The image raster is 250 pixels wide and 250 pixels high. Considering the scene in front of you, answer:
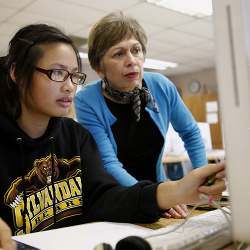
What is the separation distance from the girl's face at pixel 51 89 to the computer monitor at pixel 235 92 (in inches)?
24.9

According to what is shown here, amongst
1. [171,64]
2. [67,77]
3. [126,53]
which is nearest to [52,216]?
[67,77]

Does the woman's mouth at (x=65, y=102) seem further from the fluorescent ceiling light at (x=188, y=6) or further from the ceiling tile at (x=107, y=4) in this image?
the fluorescent ceiling light at (x=188, y=6)

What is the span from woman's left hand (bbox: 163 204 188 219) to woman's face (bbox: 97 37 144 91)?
564mm

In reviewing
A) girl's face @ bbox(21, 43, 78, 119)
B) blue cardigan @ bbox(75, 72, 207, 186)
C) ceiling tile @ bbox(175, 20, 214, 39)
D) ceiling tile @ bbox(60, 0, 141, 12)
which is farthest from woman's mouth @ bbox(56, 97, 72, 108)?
ceiling tile @ bbox(175, 20, 214, 39)

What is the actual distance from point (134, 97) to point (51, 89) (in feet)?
1.39

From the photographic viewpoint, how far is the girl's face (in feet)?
3.32

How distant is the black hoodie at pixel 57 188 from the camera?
89 centimetres

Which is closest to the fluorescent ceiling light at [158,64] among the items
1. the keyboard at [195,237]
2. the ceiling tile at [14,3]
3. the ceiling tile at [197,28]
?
the ceiling tile at [197,28]

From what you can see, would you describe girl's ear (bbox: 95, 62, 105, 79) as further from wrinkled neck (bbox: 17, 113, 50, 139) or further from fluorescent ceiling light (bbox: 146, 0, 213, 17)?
fluorescent ceiling light (bbox: 146, 0, 213, 17)

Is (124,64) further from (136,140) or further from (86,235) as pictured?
(86,235)

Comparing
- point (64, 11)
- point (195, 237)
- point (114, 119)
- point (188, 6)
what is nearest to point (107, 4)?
point (64, 11)

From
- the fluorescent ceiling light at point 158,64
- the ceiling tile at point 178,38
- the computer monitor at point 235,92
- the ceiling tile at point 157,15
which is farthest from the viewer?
the fluorescent ceiling light at point 158,64

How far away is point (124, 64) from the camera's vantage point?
1.27 m

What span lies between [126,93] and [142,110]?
0.32ft
